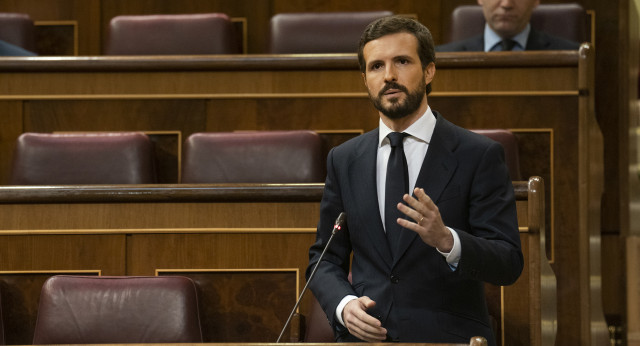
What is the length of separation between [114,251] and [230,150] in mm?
147

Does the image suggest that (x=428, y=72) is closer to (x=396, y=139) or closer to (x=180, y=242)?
(x=396, y=139)

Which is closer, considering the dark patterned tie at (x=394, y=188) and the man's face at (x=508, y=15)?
the dark patterned tie at (x=394, y=188)

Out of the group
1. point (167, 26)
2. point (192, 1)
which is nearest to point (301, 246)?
point (167, 26)

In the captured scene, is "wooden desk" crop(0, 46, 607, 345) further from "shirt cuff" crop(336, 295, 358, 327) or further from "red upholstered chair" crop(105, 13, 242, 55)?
"shirt cuff" crop(336, 295, 358, 327)

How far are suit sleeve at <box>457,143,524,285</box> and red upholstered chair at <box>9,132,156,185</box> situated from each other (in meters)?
0.36

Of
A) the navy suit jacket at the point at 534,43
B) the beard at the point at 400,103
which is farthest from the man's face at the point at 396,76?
the navy suit jacket at the point at 534,43

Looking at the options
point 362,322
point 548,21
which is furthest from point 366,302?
point 548,21

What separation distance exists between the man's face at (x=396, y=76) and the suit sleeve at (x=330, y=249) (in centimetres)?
5

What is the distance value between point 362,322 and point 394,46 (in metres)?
0.15

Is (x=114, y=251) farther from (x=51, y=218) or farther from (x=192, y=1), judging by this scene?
(x=192, y=1)

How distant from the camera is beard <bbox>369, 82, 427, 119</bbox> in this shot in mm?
484

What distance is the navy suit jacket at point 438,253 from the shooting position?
18.4 inches

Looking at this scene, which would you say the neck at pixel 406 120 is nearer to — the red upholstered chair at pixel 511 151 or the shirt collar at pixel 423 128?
the shirt collar at pixel 423 128

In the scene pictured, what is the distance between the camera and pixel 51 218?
652mm
